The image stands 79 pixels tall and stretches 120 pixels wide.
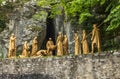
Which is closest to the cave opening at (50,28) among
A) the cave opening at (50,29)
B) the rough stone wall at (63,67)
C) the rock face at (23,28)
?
the cave opening at (50,29)

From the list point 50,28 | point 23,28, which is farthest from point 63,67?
point 50,28

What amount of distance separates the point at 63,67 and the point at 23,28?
9022 millimetres

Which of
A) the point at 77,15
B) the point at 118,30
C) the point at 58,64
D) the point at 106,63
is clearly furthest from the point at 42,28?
the point at 106,63

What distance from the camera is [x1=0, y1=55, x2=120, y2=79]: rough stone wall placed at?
1710cm

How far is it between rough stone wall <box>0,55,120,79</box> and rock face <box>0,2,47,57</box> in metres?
5.90

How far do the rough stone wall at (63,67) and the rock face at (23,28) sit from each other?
5.90 m

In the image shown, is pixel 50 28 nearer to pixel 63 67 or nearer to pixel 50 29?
pixel 50 29

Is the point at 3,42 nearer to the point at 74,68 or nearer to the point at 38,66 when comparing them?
the point at 38,66

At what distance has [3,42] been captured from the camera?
26.7m

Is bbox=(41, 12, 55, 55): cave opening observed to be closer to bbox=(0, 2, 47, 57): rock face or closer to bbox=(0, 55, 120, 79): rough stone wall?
bbox=(0, 2, 47, 57): rock face

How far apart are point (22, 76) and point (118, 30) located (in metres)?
6.09

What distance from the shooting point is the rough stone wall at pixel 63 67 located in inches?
673

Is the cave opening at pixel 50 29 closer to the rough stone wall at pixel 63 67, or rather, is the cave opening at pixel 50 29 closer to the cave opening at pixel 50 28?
the cave opening at pixel 50 28

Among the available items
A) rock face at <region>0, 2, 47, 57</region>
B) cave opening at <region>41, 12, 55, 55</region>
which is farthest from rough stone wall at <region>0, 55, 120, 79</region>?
cave opening at <region>41, 12, 55, 55</region>
